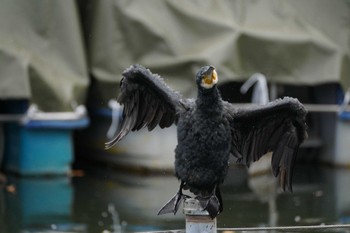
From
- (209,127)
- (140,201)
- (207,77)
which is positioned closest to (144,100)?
(209,127)

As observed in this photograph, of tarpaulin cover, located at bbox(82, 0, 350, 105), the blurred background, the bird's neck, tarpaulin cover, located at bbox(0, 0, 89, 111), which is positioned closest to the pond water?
the blurred background

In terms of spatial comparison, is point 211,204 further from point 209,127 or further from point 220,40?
point 220,40

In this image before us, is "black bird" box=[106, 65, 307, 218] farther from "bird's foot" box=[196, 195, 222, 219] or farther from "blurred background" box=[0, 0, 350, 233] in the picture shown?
"blurred background" box=[0, 0, 350, 233]

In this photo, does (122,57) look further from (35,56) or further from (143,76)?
(143,76)

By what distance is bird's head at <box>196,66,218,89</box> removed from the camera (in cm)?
363

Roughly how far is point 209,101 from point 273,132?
1.64 feet

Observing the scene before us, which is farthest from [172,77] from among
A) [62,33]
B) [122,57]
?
[62,33]

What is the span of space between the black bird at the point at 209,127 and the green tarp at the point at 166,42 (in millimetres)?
6010

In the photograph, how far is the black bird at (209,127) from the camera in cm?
381

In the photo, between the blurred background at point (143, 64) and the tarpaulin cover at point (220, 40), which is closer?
the blurred background at point (143, 64)

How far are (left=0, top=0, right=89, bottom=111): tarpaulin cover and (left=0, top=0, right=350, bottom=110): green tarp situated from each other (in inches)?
0.5

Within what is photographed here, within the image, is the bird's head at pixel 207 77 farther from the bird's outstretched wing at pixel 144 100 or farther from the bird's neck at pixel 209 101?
the bird's outstretched wing at pixel 144 100

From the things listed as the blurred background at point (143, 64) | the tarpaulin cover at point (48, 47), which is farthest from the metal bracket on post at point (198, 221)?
the tarpaulin cover at point (48, 47)

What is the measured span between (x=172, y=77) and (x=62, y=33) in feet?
4.63
